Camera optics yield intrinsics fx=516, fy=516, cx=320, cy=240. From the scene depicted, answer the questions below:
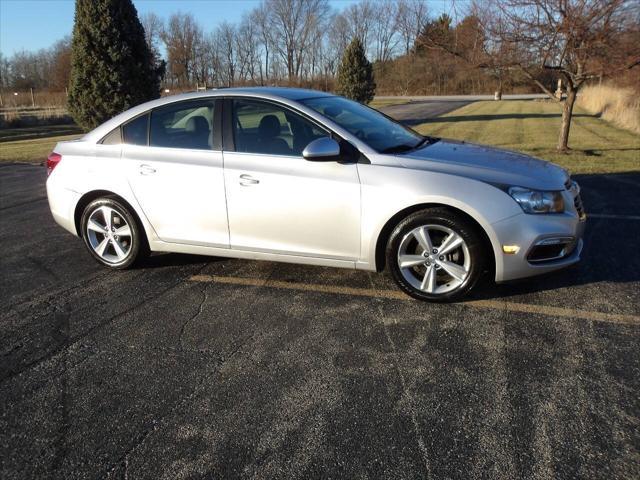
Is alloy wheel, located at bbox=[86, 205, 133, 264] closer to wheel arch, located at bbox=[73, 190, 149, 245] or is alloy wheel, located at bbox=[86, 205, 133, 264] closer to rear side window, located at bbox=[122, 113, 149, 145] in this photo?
wheel arch, located at bbox=[73, 190, 149, 245]

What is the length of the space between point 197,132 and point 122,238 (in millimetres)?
1269

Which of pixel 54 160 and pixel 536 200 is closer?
pixel 536 200

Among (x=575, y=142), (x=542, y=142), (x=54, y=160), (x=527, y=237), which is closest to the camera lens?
(x=527, y=237)

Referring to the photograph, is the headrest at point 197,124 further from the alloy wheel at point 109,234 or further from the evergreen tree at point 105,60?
the evergreen tree at point 105,60

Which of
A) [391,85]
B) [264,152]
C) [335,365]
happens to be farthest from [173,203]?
[391,85]

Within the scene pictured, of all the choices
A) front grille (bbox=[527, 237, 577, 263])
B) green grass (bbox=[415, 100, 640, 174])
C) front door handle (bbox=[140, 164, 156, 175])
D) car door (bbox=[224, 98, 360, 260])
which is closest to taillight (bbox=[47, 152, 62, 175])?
front door handle (bbox=[140, 164, 156, 175])

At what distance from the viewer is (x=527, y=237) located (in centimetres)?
361

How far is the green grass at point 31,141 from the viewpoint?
13.6 metres

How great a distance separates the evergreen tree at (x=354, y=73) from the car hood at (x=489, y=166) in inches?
956

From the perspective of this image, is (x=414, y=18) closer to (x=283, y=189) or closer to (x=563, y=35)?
(x=563, y=35)

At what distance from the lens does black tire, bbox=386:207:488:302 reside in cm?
372

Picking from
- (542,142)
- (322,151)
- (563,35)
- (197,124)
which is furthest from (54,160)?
(542,142)

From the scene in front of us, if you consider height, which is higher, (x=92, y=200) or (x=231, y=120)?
(x=231, y=120)

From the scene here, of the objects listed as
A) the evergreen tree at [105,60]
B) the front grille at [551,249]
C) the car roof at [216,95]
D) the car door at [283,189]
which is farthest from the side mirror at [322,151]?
the evergreen tree at [105,60]
